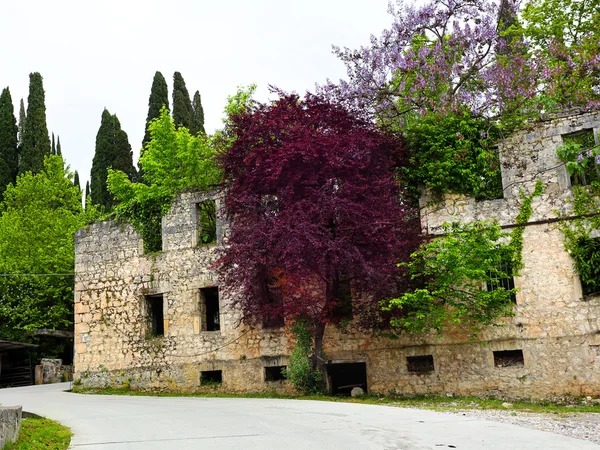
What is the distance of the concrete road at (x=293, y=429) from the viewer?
7.75 metres

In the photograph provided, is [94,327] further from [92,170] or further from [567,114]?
[92,170]

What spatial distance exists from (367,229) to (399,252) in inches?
49.7

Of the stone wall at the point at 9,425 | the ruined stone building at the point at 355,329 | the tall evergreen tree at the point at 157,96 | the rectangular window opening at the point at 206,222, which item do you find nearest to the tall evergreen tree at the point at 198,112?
the tall evergreen tree at the point at 157,96

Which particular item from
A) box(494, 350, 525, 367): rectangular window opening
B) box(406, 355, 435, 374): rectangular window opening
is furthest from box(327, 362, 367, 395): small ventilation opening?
box(494, 350, 525, 367): rectangular window opening

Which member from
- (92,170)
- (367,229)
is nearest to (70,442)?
(367,229)

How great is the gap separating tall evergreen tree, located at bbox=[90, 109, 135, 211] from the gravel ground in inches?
1348

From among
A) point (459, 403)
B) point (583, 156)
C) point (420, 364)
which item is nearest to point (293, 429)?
point (459, 403)

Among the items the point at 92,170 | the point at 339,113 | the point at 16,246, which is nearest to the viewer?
the point at 339,113

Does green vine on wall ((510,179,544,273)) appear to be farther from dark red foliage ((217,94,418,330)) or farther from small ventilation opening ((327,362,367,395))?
small ventilation opening ((327,362,367,395))

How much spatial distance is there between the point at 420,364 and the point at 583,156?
22.2 feet

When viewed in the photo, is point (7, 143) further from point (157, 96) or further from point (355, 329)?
point (355, 329)

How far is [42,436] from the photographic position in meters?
9.32

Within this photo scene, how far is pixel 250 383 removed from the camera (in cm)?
1859

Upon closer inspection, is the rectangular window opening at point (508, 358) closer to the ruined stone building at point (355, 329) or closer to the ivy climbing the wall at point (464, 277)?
the ruined stone building at point (355, 329)
